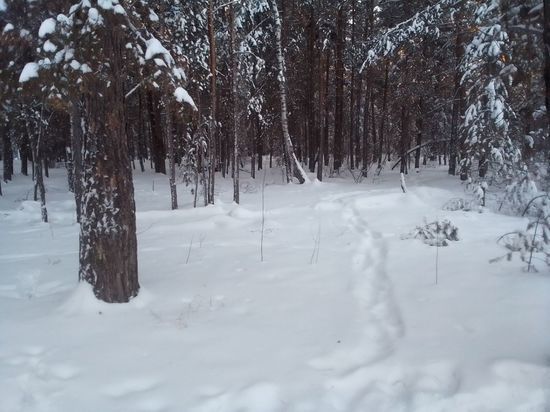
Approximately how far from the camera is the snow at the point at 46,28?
4.23m

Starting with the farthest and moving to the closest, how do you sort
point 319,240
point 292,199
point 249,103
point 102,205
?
point 249,103 → point 292,199 → point 319,240 → point 102,205

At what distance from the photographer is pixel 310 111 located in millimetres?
20906

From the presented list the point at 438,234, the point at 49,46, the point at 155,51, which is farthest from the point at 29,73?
the point at 438,234

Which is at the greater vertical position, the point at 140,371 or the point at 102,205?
the point at 102,205

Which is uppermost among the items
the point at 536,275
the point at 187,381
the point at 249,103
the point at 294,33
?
the point at 294,33

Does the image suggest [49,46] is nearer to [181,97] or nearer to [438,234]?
[181,97]

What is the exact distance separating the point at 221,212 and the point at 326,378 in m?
8.06

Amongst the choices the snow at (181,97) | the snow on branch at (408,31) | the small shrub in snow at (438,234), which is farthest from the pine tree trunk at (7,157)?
the small shrub in snow at (438,234)

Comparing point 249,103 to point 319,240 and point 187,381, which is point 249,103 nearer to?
point 319,240

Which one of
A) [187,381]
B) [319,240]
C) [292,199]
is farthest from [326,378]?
[292,199]

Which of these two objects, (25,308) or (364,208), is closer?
(25,308)

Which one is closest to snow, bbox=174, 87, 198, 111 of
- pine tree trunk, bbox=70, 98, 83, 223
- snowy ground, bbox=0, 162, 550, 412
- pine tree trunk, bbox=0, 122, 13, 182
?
pine tree trunk, bbox=70, 98, 83, 223

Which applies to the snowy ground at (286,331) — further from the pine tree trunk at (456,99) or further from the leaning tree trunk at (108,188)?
the pine tree trunk at (456,99)

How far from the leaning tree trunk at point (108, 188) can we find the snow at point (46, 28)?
0.45 m
